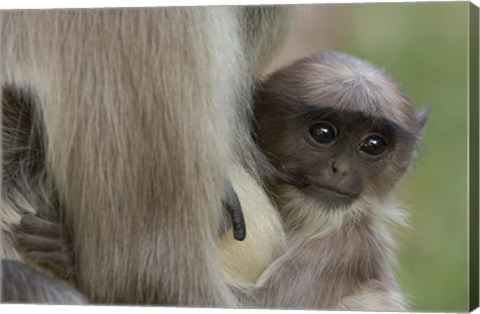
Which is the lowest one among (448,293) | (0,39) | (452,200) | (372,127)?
(448,293)

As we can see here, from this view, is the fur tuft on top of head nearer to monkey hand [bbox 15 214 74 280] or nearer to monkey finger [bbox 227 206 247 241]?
monkey finger [bbox 227 206 247 241]

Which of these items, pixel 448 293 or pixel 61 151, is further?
pixel 448 293

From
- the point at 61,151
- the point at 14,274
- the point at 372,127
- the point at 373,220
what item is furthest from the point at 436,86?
the point at 14,274

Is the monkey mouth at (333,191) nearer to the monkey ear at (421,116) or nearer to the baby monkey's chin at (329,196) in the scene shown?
the baby monkey's chin at (329,196)

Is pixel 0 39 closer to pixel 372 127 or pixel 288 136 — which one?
pixel 288 136

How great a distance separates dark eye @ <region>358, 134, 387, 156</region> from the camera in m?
3.35

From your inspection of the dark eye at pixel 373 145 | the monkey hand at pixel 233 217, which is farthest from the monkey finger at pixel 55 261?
the dark eye at pixel 373 145

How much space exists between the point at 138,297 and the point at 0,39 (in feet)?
2.73

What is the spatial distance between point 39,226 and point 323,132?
2.90ft

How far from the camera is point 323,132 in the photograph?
3369 millimetres

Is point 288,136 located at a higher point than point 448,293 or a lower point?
higher

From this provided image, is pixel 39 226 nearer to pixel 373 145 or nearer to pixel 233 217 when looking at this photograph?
pixel 233 217

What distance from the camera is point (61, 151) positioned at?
10.2 feet

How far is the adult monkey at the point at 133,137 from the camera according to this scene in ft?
10.1
